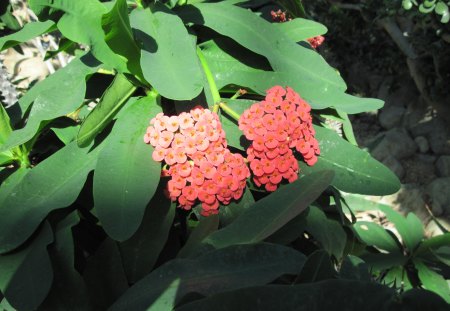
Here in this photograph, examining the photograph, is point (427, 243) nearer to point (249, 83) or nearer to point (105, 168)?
point (249, 83)

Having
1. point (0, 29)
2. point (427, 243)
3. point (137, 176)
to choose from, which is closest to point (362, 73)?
point (427, 243)

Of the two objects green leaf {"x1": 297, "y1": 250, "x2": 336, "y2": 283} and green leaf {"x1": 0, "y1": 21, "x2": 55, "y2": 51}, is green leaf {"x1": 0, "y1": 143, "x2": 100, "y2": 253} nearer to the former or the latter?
green leaf {"x1": 0, "y1": 21, "x2": 55, "y2": 51}

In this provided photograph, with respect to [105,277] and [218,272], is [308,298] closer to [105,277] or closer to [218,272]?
[218,272]

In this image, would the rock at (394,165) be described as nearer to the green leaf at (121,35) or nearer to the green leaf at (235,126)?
the green leaf at (235,126)

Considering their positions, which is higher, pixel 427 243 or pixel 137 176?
pixel 137 176

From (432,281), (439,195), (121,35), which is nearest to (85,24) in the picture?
(121,35)

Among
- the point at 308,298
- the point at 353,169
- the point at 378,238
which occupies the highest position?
the point at 308,298

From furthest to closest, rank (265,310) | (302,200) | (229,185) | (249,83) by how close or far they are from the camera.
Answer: (249,83) → (229,185) → (302,200) → (265,310)
